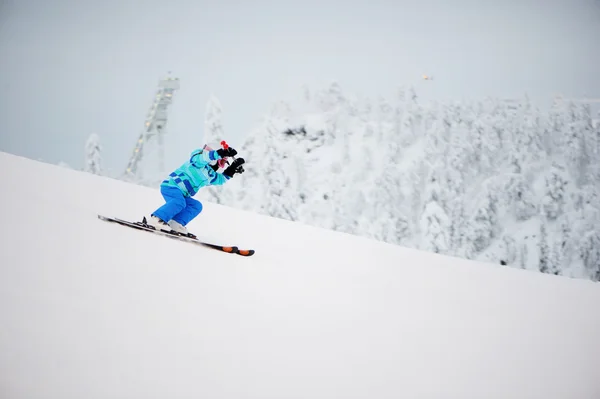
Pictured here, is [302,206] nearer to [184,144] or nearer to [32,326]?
[184,144]

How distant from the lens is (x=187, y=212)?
20.4 feet

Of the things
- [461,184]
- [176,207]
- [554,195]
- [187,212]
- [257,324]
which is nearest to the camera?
[257,324]

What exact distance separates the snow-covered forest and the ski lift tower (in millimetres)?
18712

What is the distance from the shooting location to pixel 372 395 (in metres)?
2.70

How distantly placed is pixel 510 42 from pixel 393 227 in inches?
2732

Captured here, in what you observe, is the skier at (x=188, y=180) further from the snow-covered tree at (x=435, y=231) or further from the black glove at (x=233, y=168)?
the snow-covered tree at (x=435, y=231)

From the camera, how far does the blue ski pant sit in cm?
587

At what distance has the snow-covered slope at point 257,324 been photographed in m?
2.53

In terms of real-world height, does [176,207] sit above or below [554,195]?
below

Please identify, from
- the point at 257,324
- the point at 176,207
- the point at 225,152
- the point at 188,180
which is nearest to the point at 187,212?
the point at 176,207

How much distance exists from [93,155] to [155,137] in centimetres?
4763

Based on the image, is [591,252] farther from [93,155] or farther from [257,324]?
[93,155]

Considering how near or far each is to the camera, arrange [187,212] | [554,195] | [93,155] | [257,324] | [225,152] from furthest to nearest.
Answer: [93,155] → [554,195] → [187,212] → [225,152] → [257,324]

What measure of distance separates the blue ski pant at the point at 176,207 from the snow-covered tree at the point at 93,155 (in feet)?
142
